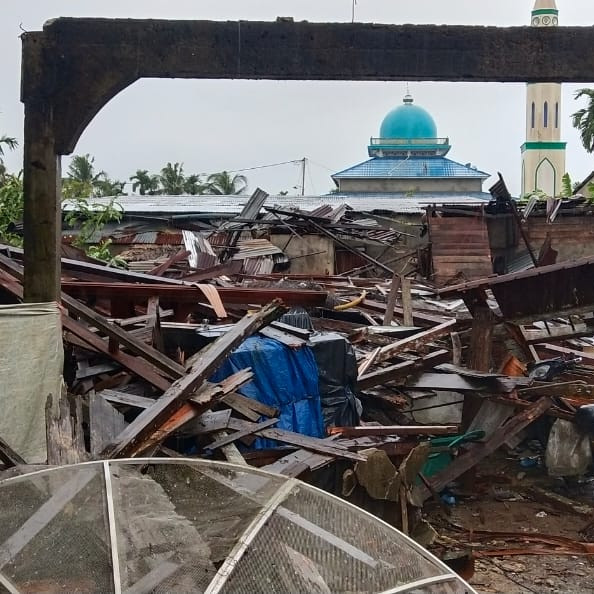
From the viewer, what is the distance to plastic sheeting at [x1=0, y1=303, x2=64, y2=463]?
596 cm

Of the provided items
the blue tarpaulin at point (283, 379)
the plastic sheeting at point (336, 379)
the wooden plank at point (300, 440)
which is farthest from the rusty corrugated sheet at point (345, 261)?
the wooden plank at point (300, 440)

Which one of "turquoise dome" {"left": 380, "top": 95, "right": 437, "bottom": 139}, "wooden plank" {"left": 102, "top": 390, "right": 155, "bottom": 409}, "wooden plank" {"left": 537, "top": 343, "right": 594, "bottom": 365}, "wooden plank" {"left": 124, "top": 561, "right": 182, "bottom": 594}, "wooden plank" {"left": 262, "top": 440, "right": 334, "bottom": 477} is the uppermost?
Answer: "turquoise dome" {"left": 380, "top": 95, "right": 437, "bottom": 139}

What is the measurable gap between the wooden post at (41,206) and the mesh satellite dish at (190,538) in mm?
3364

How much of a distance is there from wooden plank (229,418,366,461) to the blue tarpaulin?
1.45 ft

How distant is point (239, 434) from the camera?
21.4 feet

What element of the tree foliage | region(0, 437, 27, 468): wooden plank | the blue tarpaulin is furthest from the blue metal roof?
region(0, 437, 27, 468): wooden plank

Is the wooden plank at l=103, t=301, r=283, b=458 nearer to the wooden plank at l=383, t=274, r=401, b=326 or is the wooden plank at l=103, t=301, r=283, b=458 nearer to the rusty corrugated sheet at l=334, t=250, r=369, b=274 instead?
the wooden plank at l=383, t=274, r=401, b=326

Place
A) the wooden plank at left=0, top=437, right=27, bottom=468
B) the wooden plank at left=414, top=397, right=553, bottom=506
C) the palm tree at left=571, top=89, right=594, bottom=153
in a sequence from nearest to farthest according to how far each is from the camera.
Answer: the wooden plank at left=0, top=437, right=27, bottom=468 → the wooden plank at left=414, top=397, right=553, bottom=506 → the palm tree at left=571, top=89, right=594, bottom=153

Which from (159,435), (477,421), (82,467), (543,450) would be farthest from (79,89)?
(543,450)

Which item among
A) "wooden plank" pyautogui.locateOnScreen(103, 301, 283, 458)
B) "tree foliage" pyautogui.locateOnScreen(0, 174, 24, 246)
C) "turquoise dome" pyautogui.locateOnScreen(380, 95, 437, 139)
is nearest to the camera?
"wooden plank" pyautogui.locateOnScreen(103, 301, 283, 458)

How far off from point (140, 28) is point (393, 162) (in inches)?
1278

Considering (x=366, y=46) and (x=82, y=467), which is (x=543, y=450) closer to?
(x=366, y=46)

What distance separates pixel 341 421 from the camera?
7.76 metres

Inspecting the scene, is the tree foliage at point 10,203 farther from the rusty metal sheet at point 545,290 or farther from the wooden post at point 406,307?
the rusty metal sheet at point 545,290
